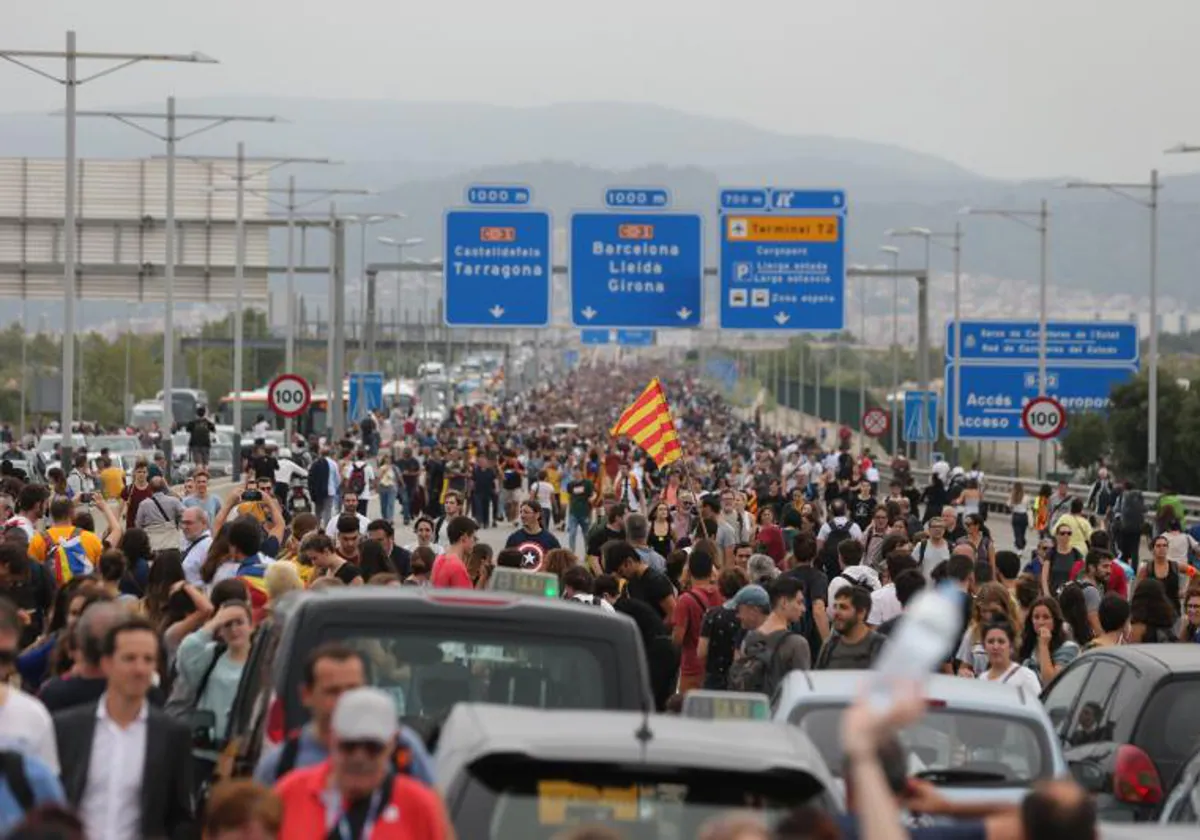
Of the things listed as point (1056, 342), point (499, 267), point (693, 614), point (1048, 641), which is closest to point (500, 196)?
point (499, 267)

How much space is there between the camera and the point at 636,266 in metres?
49.6

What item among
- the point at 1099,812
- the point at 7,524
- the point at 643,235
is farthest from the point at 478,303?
the point at 1099,812

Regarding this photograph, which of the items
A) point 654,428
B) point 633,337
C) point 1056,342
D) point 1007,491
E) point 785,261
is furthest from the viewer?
point 633,337

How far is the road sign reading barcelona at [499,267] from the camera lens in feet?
162

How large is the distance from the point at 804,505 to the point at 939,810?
75.9 ft

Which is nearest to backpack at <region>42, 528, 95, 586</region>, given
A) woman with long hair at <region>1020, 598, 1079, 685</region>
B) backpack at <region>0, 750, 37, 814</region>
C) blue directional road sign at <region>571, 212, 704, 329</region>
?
woman with long hair at <region>1020, 598, 1079, 685</region>

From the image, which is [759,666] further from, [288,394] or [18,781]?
[288,394]

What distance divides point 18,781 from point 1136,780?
5.82 metres

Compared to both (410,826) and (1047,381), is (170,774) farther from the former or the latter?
(1047,381)

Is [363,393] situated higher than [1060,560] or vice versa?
[363,393]

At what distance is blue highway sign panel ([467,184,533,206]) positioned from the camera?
50500 millimetres

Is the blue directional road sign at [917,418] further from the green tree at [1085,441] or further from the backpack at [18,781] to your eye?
the backpack at [18,781]

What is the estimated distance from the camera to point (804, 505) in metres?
29.6

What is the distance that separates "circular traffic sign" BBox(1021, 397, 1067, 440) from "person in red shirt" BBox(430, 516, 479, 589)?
24.9m
